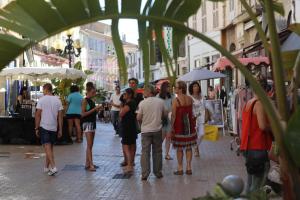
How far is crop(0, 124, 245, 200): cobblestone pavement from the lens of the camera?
858cm

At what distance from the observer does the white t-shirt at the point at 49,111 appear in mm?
10469

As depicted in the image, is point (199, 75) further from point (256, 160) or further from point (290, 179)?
point (290, 179)

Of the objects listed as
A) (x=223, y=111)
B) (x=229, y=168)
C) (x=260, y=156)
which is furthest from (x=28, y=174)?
(x=223, y=111)

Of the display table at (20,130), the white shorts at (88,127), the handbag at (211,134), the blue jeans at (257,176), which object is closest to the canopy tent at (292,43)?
the blue jeans at (257,176)

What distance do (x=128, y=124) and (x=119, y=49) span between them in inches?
283

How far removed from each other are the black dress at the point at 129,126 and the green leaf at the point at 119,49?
714 centimetres

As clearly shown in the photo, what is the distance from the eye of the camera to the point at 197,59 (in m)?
38.0

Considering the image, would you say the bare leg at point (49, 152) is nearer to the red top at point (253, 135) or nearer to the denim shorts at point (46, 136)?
the denim shorts at point (46, 136)

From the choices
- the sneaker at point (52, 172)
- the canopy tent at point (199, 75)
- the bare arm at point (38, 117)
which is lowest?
the sneaker at point (52, 172)

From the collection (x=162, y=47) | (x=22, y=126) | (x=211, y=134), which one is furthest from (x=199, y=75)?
(x=162, y=47)

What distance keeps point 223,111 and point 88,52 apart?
79.2 m

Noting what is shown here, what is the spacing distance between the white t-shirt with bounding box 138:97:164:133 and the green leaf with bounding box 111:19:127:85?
6.50 m

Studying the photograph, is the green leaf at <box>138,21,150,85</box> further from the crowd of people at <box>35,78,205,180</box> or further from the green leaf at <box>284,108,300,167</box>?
the crowd of people at <box>35,78,205,180</box>

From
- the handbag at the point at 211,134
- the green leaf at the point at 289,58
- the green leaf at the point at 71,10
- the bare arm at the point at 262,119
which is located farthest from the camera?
the handbag at the point at 211,134
